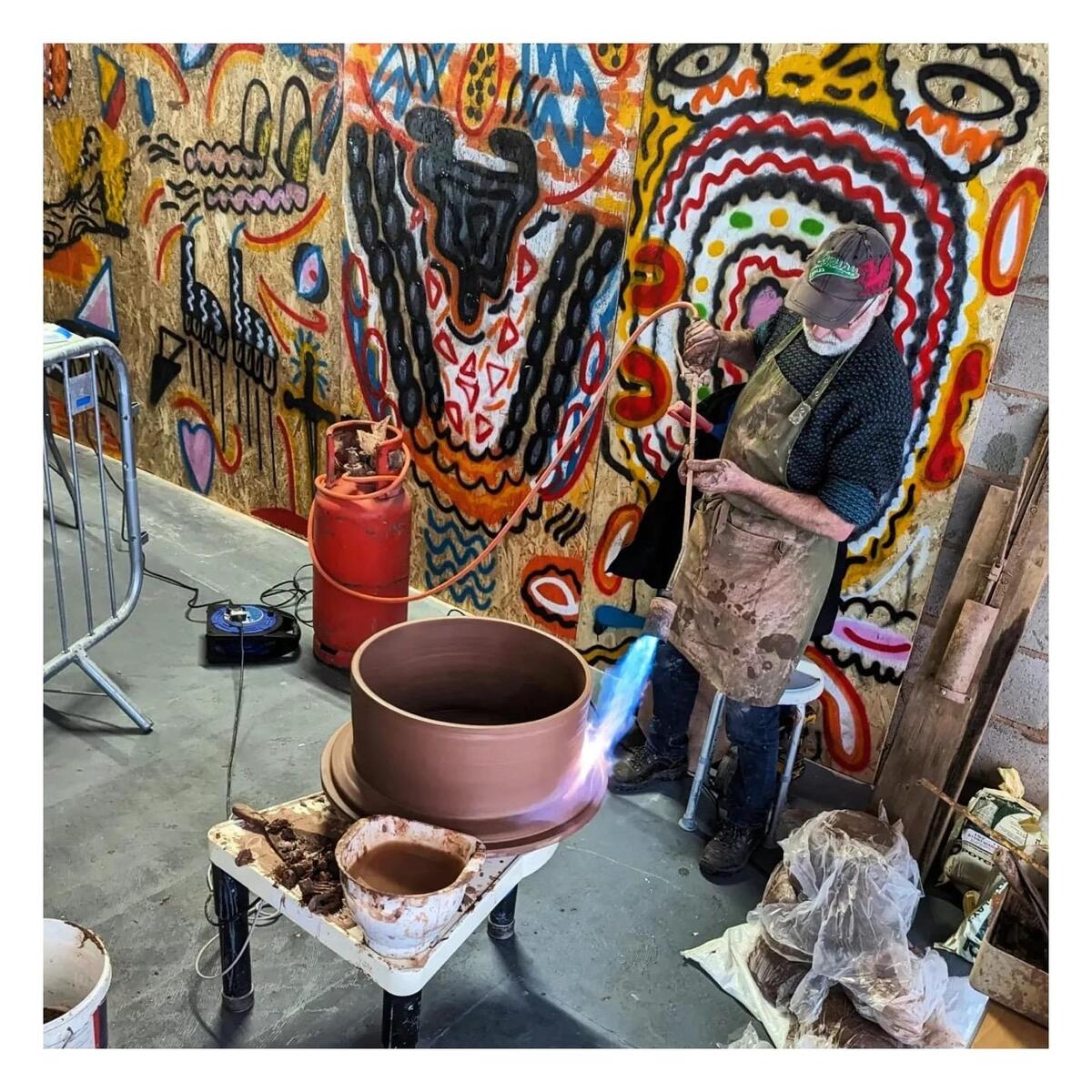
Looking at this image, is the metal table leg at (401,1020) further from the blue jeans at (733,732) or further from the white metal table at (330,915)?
the blue jeans at (733,732)

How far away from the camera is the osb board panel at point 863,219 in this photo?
110 inches

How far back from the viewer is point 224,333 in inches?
204

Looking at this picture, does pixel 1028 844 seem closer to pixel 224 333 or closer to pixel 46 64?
pixel 224 333

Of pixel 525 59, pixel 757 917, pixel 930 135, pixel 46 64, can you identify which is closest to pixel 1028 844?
pixel 757 917

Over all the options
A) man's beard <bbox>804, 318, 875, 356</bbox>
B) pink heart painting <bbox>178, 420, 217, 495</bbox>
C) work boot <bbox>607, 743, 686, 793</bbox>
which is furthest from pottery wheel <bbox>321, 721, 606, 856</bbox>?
pink heart painting <bbox>178, 420, 217, 495</bbox>

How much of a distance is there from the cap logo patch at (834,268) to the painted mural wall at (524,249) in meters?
0.48

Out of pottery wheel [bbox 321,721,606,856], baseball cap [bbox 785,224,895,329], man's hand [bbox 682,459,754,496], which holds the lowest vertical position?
pottery wheel [bbox 321,721,606,856]

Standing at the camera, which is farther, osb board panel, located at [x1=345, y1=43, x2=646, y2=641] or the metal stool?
osb board panel, located at [x1=345, y1=43, x2=646, y2=641]

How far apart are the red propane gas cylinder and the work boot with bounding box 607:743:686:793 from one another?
1143 mm

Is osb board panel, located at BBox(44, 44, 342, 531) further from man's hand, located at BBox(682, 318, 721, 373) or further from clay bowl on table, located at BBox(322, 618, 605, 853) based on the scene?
clay bowl on table, located at BBox(322, 618, 605, 853)

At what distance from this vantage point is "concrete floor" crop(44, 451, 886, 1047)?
8.55 ft

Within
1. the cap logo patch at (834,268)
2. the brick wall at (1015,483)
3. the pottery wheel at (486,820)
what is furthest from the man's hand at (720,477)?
the pottery wheel at (486,820)

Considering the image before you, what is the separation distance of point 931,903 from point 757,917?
2.12ft

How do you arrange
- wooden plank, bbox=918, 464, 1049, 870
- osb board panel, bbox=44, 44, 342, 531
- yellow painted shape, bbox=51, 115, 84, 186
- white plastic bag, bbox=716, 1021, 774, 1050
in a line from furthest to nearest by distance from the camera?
yellow painted shape, bbox=51, 115, 84, 186 < osb board panel, bbox=44, 44, 342, 531 < wooden plank, bbox=918, 464, 1049, 870 < white plastic bag, bbox=716, 1021, 774, 1050
